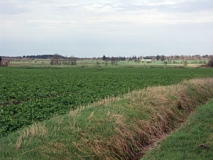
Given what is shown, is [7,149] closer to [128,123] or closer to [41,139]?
[41,139]

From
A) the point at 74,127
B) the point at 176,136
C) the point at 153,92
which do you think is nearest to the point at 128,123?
the point at 176,136

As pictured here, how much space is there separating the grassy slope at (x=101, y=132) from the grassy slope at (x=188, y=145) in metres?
1.38

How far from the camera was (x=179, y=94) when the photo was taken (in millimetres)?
20781

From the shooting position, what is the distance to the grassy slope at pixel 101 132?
8820 mm

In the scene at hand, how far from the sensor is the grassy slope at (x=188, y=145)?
914 cm

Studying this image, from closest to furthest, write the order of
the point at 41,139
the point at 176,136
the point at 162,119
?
the point at 41,139 → the point at 176,136 → the point at 162,119

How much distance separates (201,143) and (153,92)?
857 centimetres

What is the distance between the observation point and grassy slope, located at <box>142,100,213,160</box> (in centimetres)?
914

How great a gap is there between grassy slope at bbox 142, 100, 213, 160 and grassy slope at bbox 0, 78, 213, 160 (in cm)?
138

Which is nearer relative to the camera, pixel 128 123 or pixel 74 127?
pixel 74 127

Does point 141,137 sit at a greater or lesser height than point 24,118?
lesser

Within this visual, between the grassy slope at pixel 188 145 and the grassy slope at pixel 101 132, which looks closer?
the grassy slope at pixel 101 132

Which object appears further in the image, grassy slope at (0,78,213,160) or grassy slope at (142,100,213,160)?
grassy slope at (142,100,213,160)

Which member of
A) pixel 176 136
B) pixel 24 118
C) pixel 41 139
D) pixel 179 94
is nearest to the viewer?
pixel 41 139
